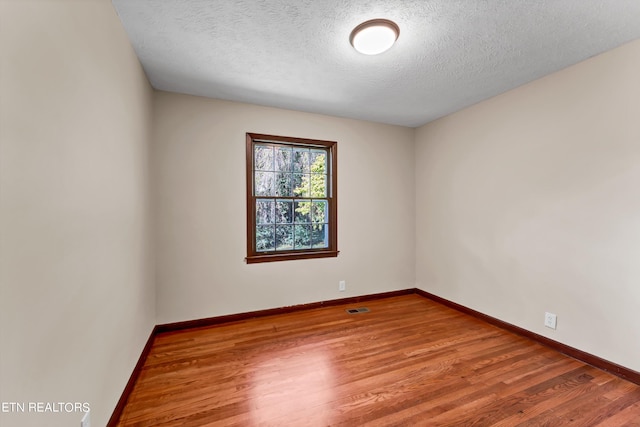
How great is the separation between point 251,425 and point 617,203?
3.11 meters

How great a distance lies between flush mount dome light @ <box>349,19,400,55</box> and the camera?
180 cm

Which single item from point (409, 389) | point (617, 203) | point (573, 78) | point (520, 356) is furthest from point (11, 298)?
point (573, 78)

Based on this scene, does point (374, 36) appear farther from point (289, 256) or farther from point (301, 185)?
point (289, 256)

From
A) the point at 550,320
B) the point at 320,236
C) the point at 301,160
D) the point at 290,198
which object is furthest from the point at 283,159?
the point at 550,320

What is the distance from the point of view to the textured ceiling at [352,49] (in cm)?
169

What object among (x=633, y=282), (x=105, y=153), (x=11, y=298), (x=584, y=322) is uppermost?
(x=105, y=153)

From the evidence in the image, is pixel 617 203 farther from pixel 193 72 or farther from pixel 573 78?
pixel 193 72

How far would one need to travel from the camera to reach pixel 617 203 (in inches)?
82.6

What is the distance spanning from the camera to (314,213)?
3576mm

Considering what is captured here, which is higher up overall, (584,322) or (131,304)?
(131,304)

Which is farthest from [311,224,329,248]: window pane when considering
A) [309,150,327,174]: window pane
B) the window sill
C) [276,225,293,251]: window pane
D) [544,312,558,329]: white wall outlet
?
[544,312,558,329]: white wall outlet

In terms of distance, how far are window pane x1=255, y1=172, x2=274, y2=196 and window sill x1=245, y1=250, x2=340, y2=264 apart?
77 centimetres

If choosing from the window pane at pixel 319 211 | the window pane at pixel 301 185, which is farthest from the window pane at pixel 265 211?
the window pane at pixel 319 211

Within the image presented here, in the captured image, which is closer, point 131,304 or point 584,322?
point 131,304
